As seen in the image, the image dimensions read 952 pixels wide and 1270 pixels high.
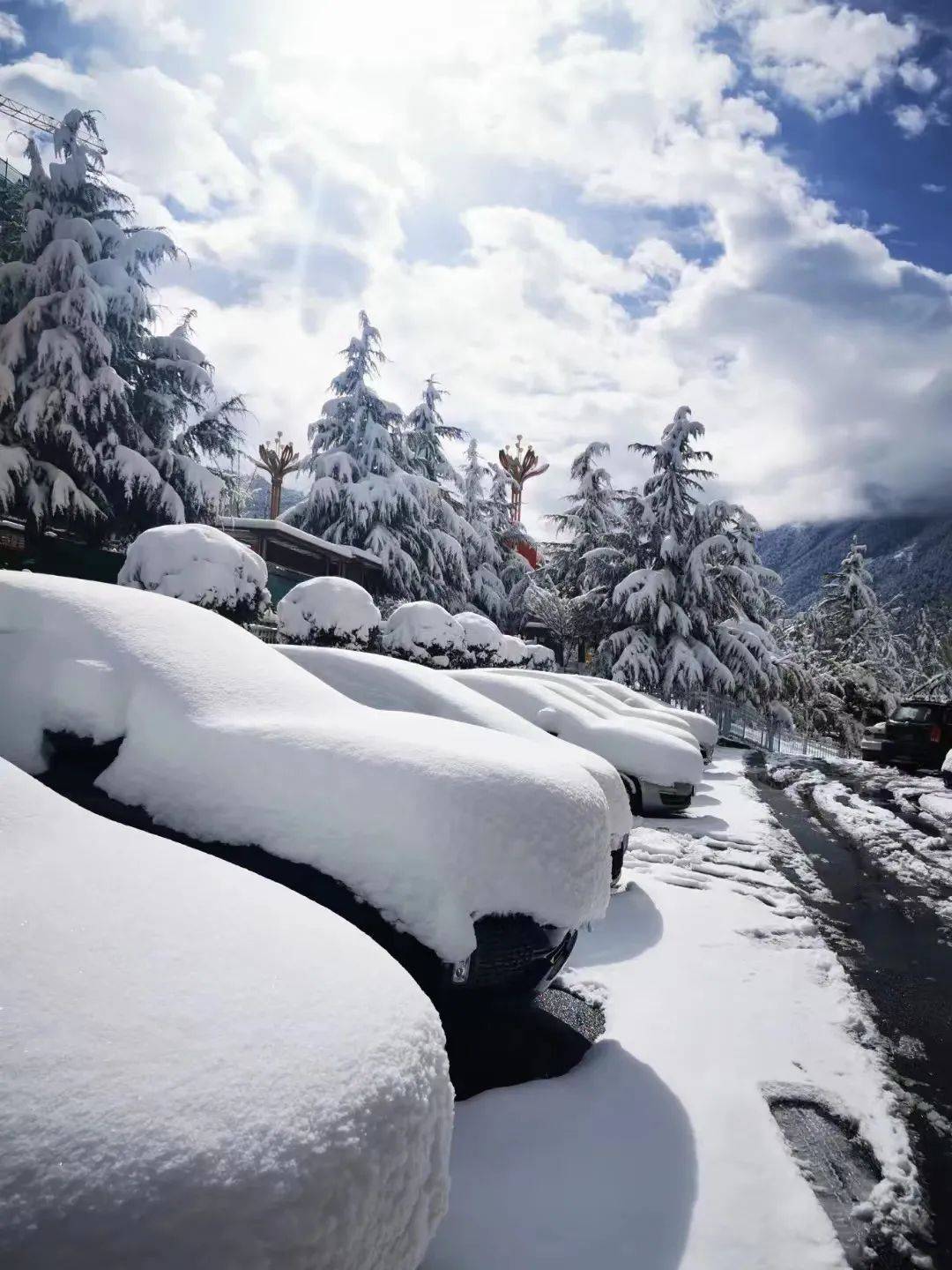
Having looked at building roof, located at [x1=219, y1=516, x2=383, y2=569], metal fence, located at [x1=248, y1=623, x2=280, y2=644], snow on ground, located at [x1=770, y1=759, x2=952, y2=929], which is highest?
building roof, located at [x1=219, y1=516, x2=383, y2=569]

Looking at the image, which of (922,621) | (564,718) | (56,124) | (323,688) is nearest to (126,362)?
(56,124)

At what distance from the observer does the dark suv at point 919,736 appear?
14.0m

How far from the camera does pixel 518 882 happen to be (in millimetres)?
2498

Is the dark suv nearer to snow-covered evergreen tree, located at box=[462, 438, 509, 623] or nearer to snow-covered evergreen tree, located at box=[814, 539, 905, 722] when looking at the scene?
snow-covered evergreen tree, located at box=[462, 438, 509, 623]

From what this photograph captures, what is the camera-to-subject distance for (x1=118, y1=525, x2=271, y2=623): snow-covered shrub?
10019 mm

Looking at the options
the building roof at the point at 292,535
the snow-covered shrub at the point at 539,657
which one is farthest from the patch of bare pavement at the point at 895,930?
the building roof at the point at 292,535

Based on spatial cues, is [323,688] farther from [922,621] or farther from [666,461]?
[922,621]

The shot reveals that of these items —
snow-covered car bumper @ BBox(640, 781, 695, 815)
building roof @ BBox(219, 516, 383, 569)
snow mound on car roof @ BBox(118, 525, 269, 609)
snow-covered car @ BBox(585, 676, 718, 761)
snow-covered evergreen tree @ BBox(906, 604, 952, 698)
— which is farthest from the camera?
snow-covered evergreen tree @ BBox(906, 604, 952, 698)

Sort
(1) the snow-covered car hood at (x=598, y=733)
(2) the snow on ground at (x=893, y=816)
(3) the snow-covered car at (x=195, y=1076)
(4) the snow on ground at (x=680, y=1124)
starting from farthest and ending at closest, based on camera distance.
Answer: (1) the snow-covered car hood at (x=598, y=733)
(2) the snow on ground at (x=893, y=816)
(4) the snow on ground at (x=680, y=1124)
(3) the snow-covered car at (x=195, y=1076)

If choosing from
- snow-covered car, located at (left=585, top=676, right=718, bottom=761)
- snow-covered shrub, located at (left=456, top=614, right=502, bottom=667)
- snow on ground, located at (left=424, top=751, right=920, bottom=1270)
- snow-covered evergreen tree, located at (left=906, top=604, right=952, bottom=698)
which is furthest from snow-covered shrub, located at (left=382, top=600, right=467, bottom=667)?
snow-covered evergreen tree, located at (left=906, top=604, right=952, bottom=698)

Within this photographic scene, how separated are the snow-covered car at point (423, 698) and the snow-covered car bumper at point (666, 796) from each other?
8.11 ft

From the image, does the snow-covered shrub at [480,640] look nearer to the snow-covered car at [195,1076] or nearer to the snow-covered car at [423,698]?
the snow-covered car at [423,698]

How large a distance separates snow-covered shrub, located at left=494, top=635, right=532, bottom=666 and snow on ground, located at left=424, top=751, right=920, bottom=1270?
12.8 meters

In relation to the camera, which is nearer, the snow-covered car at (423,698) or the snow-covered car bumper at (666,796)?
the snow-covered car at (423,698)
